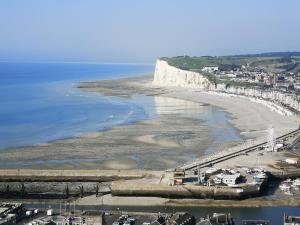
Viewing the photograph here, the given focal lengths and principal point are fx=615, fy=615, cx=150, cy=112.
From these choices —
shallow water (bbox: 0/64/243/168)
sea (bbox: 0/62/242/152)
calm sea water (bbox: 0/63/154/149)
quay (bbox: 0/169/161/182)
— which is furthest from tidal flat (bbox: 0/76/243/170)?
calm sea water (bbox: 0/63/154/149)

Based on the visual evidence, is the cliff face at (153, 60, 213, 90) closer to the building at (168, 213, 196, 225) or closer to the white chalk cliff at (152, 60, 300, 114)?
the white chalk cliff at (152, 60, 300, 114)

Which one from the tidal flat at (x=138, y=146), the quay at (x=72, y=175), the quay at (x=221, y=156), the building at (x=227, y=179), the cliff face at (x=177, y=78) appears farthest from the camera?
the cliff face at (x=177, y=78)

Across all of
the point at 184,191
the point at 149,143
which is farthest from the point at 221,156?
the point at 184,191

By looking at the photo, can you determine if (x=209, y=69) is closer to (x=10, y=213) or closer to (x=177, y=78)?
(x=177, y=78)

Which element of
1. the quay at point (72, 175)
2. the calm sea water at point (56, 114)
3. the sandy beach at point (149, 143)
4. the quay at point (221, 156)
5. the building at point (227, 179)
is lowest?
the calm sea water at point (56, 114)

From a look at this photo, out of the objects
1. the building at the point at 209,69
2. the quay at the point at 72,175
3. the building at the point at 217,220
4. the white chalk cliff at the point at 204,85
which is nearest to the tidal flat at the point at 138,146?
the quay at the point at 72,175

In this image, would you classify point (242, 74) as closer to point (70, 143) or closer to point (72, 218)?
point (70, 143)

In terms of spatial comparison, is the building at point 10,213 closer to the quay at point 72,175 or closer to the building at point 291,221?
the quay at point 72,175
